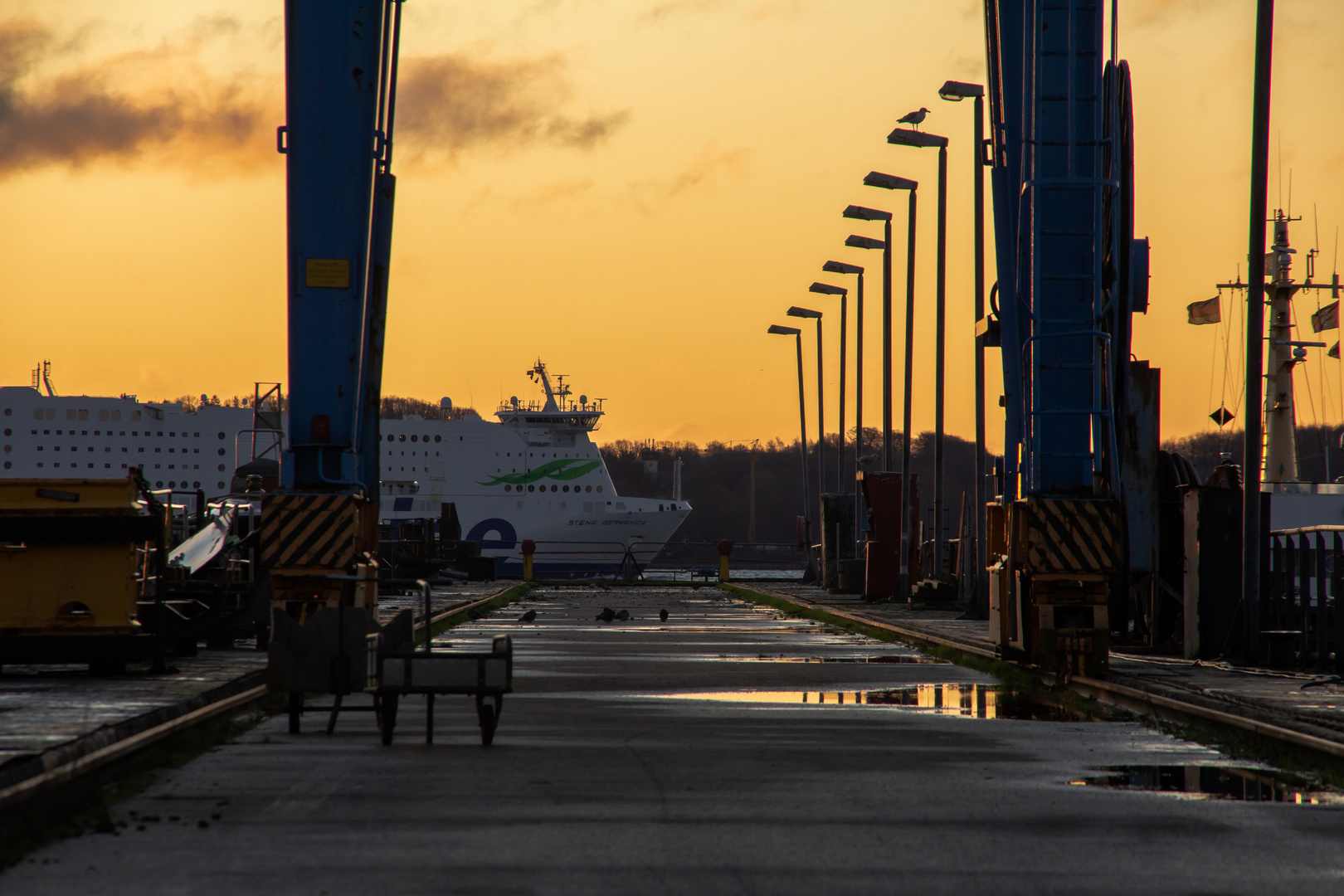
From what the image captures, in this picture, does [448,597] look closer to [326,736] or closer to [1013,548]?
[1013,548]

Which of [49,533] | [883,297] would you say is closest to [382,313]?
[49,533]

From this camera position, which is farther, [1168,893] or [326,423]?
[326,423]

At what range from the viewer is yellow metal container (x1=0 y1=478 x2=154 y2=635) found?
1309 cm

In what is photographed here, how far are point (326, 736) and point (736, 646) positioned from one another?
10152mm

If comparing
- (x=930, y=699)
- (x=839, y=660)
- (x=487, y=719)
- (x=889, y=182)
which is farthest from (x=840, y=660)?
(x=889, y=182)

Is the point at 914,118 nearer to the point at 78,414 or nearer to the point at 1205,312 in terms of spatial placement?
the point at 1205,312

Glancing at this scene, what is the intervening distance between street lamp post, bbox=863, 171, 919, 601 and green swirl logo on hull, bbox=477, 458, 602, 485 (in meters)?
62.9

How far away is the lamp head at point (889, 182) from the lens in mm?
35375

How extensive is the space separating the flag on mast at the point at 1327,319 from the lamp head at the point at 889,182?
25487 mm

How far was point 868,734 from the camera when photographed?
1003 centimetres

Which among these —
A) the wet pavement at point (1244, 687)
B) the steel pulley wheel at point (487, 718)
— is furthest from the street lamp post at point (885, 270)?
the steel pulley wheel at point (487, 718)

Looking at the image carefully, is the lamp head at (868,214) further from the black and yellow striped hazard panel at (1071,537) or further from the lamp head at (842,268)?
the black and yellow striped hazard panel at (1071,537)

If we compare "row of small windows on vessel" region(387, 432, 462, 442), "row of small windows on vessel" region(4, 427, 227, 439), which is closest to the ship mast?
"row of small windows on vessel" region(387, 432, 462, 442)

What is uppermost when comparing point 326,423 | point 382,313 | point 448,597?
point 382,313
